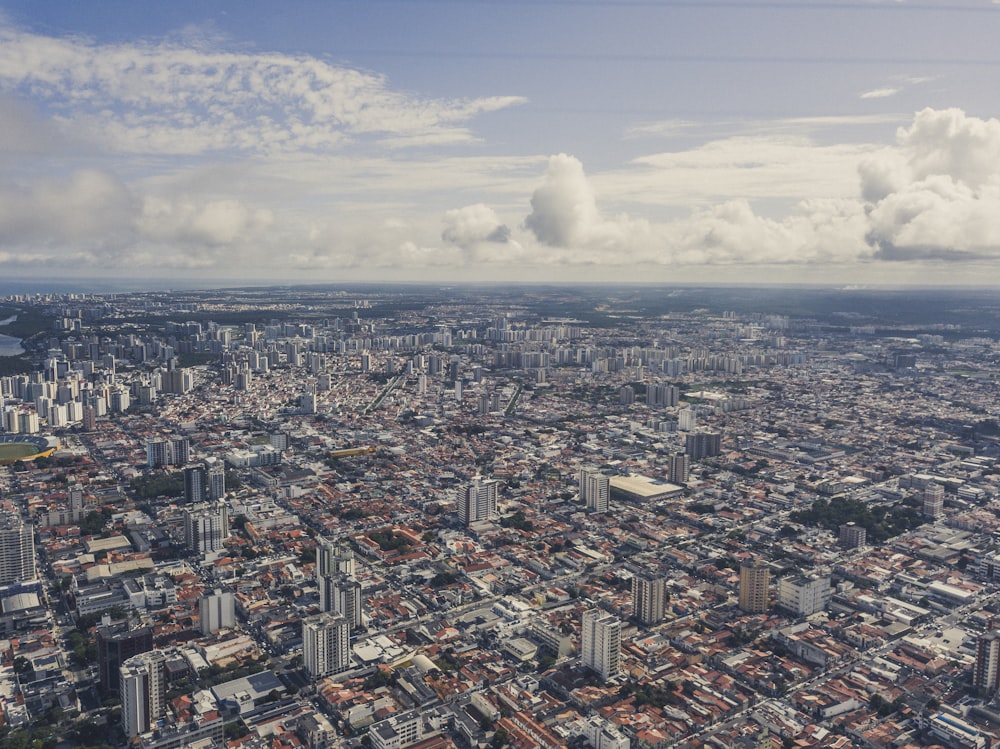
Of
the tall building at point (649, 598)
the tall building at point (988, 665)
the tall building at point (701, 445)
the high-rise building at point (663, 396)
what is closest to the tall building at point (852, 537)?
the tall building at point (988, 665)

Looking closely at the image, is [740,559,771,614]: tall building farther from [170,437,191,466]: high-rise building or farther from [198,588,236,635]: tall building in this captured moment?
[170,437,191,466]: high-rise building

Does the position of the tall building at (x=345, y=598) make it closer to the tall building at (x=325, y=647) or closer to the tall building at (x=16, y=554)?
the tall building at (x=325, y=647)

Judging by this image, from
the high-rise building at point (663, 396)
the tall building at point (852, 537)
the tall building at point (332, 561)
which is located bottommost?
the tall building at point (852, 537)

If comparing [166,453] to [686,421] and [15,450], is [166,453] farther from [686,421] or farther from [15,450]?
[686,421]

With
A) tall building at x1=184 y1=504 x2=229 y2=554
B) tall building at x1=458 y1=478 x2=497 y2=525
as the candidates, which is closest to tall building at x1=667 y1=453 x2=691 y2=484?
tall building at x1=458 y1=478 x2=497 y2=525

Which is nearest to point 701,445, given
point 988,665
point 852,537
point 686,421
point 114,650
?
point 686,421

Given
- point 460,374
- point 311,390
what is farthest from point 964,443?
point 311,390
